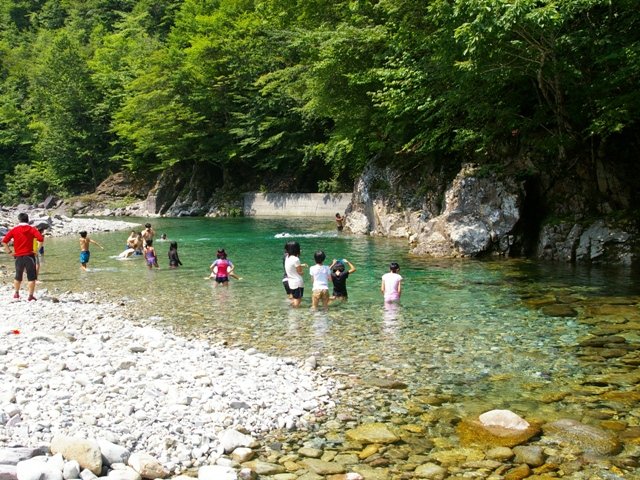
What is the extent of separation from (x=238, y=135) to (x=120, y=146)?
22.6 meters

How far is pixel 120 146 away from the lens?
67.8 meters

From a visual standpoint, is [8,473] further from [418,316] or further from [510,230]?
[510,230]

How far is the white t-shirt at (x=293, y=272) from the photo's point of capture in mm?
13625

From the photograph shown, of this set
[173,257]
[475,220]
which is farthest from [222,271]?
[475,220]

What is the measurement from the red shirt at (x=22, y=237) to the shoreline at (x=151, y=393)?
426cm

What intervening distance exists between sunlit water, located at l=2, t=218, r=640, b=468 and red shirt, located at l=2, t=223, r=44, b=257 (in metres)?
2.77

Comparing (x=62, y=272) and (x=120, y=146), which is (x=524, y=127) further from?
(x=120, y=146)

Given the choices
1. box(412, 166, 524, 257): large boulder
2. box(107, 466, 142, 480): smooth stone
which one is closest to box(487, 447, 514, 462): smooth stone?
box(107, 466, 142, 480): smooth stone

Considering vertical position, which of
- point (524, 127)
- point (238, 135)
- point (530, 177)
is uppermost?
point (238, 135)

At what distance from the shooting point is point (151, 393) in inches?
273

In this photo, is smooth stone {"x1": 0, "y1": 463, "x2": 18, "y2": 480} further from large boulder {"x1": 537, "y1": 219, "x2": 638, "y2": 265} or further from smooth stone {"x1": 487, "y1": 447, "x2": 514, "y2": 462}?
large boulder {"x1": 537, "y1": 219, "x2": 638, "y2": 265}

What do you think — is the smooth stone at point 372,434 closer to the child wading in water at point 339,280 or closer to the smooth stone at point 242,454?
the smooth stone at point 242,454

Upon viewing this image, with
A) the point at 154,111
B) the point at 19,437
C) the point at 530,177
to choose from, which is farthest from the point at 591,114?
the point at 154,111

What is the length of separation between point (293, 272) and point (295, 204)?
3610 centimetres
